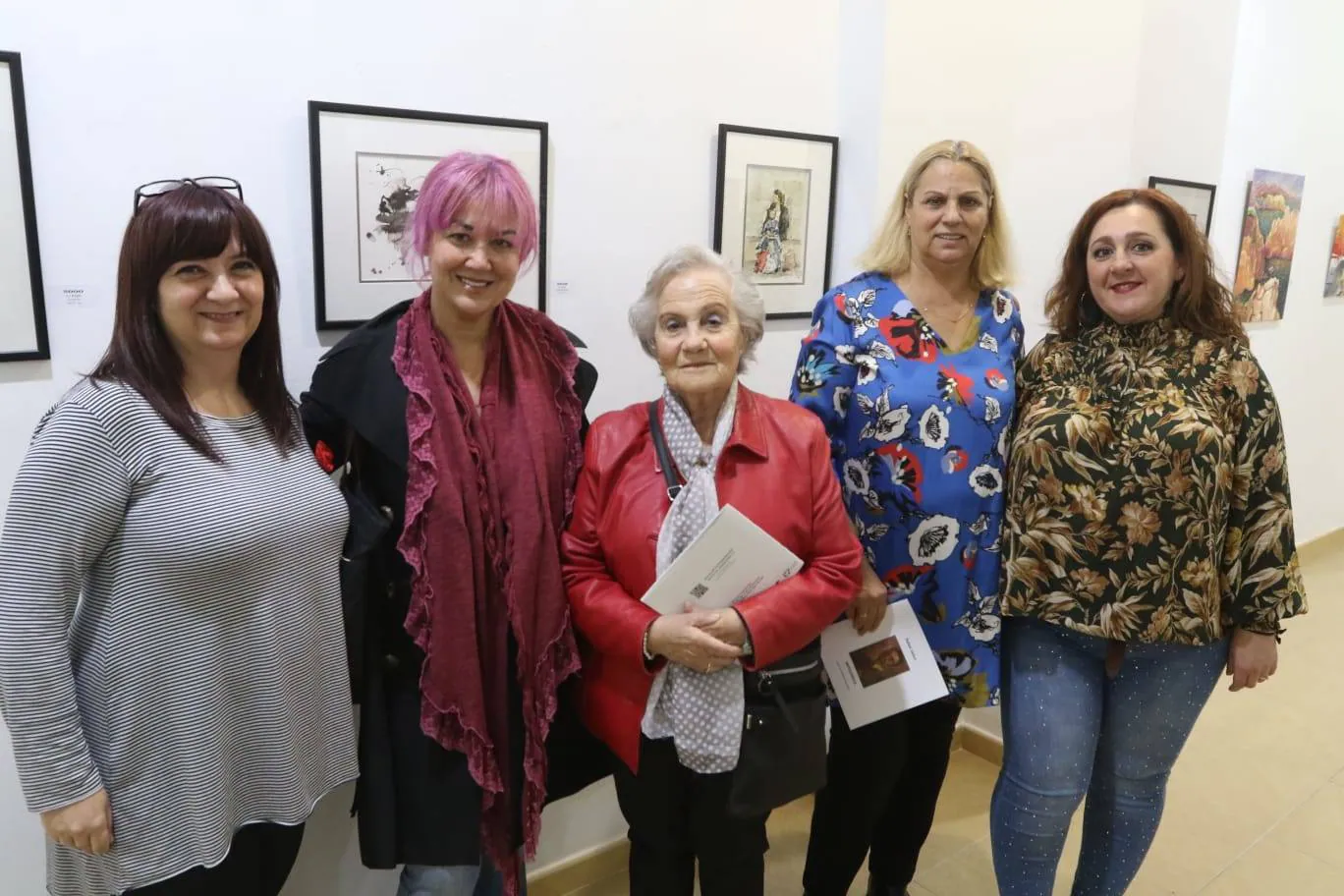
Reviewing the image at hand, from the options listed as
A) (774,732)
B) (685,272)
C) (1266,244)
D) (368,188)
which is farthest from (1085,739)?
(1266,244)

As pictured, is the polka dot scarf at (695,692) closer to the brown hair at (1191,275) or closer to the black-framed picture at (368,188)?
the black-framed picture at (368,188)

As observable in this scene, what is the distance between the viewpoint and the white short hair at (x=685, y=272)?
1.58 m

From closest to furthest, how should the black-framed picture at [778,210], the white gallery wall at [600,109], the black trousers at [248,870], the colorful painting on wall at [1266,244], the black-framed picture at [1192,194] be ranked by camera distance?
the black trousers at [248,870] → the white gallery wall at [600,109] → the black-framed picture at [778,210] → the black-framed picture at [1192,194] → the colorful painting on wall at [1266,244]

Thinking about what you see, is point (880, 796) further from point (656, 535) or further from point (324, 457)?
point (324, 457)

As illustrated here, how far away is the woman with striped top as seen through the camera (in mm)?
1161

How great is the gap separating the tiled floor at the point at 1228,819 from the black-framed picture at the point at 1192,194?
5.80 feet

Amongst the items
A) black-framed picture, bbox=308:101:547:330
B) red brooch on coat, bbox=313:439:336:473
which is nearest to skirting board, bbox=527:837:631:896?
red brooch on coat, bbox=313:439:336:473

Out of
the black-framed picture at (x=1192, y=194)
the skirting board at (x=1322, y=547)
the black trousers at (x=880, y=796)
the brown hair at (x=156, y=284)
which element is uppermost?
the black-framed picture at (x=1192, y=194)

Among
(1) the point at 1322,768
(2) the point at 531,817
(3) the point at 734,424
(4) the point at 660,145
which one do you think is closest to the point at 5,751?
(2) the point at 531,817

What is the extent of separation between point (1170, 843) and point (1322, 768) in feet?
2.87

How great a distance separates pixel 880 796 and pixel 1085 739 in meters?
0.45

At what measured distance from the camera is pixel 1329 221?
4719 mm

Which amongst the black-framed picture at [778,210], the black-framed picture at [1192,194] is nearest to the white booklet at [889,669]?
the black-framed picture at [778,210]

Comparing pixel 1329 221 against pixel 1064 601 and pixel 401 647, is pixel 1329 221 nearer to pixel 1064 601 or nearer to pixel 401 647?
pixel 1064 601
